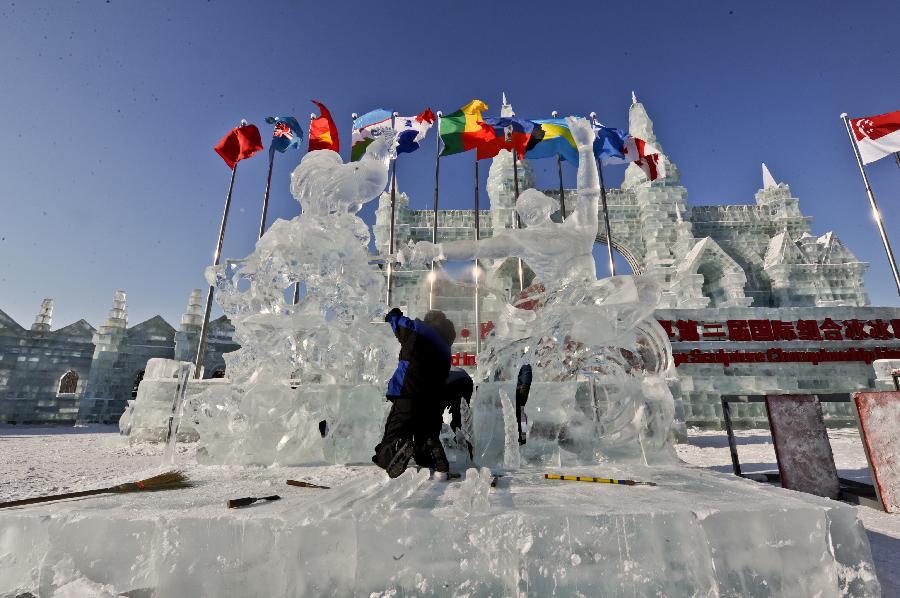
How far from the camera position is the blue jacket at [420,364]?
8.88 ft

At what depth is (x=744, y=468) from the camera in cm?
473

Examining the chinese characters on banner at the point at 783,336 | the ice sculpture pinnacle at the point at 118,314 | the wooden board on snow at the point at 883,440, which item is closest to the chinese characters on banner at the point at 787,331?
the chinese characters on banner at the point at 783,336

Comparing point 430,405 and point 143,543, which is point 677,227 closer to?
point 430,405

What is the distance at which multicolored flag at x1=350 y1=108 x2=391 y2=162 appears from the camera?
10117 mm

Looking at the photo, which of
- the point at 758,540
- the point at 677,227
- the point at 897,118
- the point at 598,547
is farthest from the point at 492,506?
the point at 677,227

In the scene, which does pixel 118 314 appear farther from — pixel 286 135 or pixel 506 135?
pixel 506 135

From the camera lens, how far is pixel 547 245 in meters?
3.63

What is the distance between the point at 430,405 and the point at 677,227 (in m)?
17.6

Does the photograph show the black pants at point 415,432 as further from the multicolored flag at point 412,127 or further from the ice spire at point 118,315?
the ice spire at point 118,315

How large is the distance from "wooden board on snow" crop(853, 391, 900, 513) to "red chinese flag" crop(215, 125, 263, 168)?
11776 mm

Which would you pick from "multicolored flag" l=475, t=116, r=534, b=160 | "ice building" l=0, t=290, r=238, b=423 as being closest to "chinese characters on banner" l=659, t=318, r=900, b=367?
"multicolored flag" l=475, t=116, r=534, b=160

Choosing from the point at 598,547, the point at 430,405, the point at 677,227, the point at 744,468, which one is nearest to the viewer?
the point at 598,547

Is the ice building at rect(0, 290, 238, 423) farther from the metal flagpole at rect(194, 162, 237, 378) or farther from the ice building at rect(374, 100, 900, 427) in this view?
the ice building at rect(374, 100, 900, 427)

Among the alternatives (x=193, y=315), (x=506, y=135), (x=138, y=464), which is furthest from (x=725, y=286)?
(x=193, y=315)
